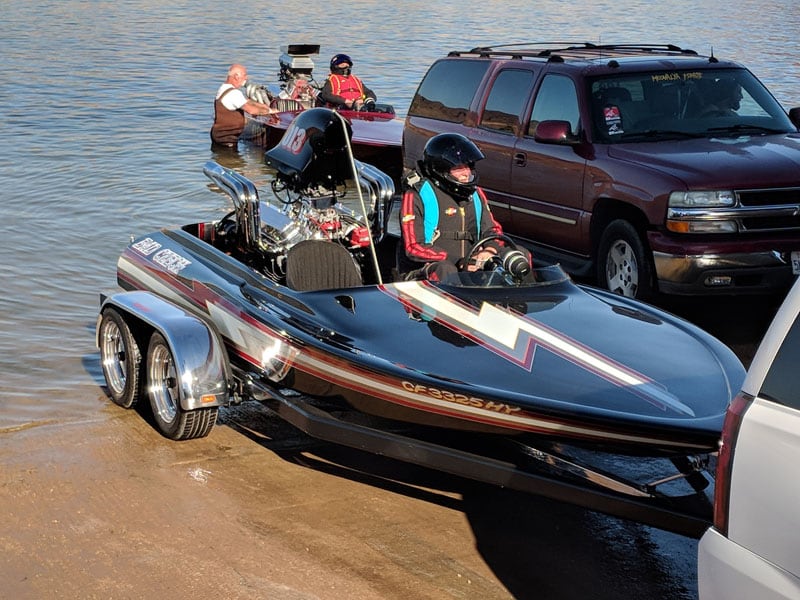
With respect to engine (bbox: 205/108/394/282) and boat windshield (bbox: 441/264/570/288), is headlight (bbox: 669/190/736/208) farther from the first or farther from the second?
boat windshield (bbox: 441/264/570/288)

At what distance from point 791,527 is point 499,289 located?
10.6 ft

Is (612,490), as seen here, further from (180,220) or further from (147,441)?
(180,220)

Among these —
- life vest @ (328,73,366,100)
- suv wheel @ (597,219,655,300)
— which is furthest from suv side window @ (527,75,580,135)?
life vest @ (328,73,366,100)

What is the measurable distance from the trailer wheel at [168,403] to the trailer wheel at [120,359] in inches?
8.3

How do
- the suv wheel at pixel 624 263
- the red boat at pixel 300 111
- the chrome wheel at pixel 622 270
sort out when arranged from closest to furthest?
the suv wheel at pixel 624 263, the chrome wheel at pixel 622 270, the red boat at pixel 300 111

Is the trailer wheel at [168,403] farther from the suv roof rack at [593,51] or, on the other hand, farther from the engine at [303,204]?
the suv roof rack at [593,51]

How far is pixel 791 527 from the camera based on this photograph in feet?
11.3

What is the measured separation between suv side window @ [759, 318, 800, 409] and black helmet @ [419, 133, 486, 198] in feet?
12.2

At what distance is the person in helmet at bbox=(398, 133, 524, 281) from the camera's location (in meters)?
7.18

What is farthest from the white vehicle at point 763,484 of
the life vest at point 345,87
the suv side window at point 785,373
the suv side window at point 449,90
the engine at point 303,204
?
the life vest at point 345,87

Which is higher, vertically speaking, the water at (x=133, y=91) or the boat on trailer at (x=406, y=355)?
the boat on trailer at (x=406, y=355)

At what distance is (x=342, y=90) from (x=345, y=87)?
0.22 feet

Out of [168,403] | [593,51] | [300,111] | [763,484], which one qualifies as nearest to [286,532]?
[168,403]

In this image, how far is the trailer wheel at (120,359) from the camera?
7.36 meters
